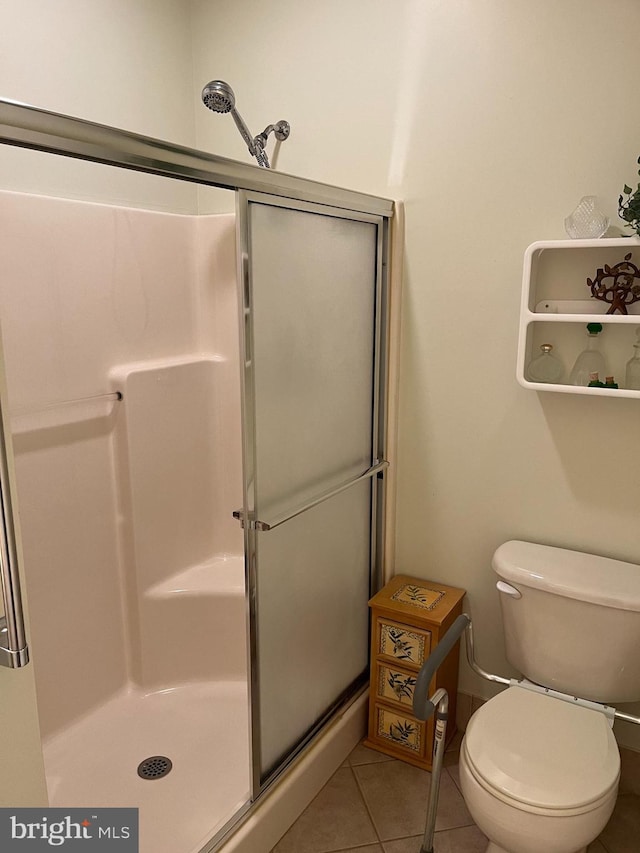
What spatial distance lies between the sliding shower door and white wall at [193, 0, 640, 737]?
7.1 inches

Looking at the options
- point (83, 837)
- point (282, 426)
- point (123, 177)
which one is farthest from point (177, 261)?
point (83, 837)

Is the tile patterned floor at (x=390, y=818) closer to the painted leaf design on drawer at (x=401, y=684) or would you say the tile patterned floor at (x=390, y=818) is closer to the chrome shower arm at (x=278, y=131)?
the painted leaf design on drawer at (x=401, y=684)

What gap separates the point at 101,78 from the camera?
2.08m

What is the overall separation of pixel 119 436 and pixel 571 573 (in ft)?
4.70

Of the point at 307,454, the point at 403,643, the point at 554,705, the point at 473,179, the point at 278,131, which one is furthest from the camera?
the point at 278,131

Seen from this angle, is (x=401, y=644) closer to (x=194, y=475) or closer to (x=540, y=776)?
(x=540, y=776)

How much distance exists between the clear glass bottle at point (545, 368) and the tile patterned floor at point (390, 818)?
1.23m

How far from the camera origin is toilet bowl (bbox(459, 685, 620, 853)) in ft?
4.61

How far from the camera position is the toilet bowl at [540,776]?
1404 mm

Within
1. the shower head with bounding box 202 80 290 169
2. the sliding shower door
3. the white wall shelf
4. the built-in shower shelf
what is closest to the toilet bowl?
the sliding shower door

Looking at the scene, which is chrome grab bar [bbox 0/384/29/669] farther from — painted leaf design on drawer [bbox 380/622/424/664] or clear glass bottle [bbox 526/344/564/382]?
clear glass bottle [bbox 526/344/564/382]

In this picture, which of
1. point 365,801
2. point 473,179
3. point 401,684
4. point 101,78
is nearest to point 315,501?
point 401,684

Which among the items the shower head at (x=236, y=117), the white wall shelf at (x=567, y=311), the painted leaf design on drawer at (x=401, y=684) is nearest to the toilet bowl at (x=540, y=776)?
the painted leaf design on drawer at (x=401, y=684)

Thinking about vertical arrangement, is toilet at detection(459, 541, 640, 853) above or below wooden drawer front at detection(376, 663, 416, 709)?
above
